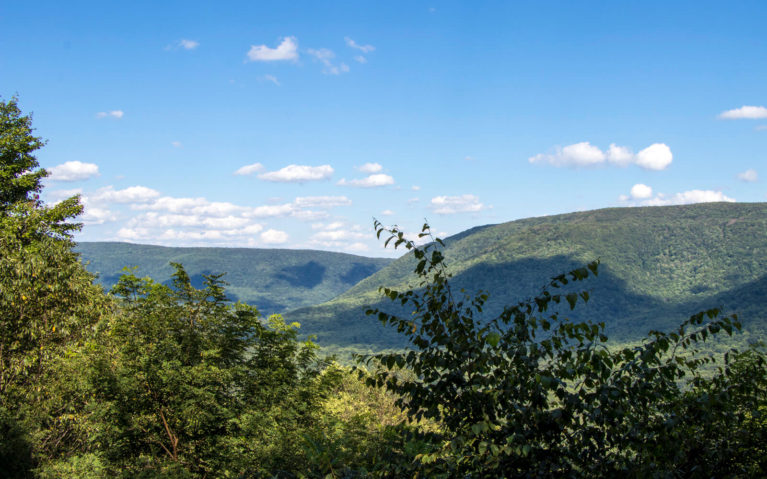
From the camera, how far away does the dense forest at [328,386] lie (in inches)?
219

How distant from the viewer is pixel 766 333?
15938cm

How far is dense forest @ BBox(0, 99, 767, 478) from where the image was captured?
555 cm

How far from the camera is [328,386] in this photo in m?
29.6

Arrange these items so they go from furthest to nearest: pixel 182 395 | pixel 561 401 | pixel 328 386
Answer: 1. pixel 328 386
2. pixel 182 395
3. pixel 561 401

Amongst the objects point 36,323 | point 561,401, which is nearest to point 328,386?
point 36,323

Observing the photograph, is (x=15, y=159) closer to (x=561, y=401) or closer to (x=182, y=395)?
(x=182, y=395)

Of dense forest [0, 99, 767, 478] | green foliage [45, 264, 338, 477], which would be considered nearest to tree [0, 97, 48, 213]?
dense forest [0, 99, 767, 478]

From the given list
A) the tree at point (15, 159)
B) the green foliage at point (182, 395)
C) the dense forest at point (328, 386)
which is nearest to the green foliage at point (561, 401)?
the dense forest at point (328, 386)

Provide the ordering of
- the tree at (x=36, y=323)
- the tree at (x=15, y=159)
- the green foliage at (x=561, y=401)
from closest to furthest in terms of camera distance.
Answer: the green foliage at (x=561, y=401), the tree at (x=36, y=323), the tree at (x=15, y=159)

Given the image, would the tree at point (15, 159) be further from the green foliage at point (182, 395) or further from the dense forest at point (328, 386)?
the green foliage at point (182, 395)

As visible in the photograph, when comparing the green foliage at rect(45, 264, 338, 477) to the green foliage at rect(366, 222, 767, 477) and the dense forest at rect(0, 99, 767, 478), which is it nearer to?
the dense forest at rect(0, 99, 767, 478)

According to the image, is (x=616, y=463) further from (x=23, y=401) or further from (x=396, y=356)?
(x=23, y=401)

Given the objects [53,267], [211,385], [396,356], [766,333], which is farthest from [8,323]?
[766,333]

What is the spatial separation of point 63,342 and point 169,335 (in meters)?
4.63
